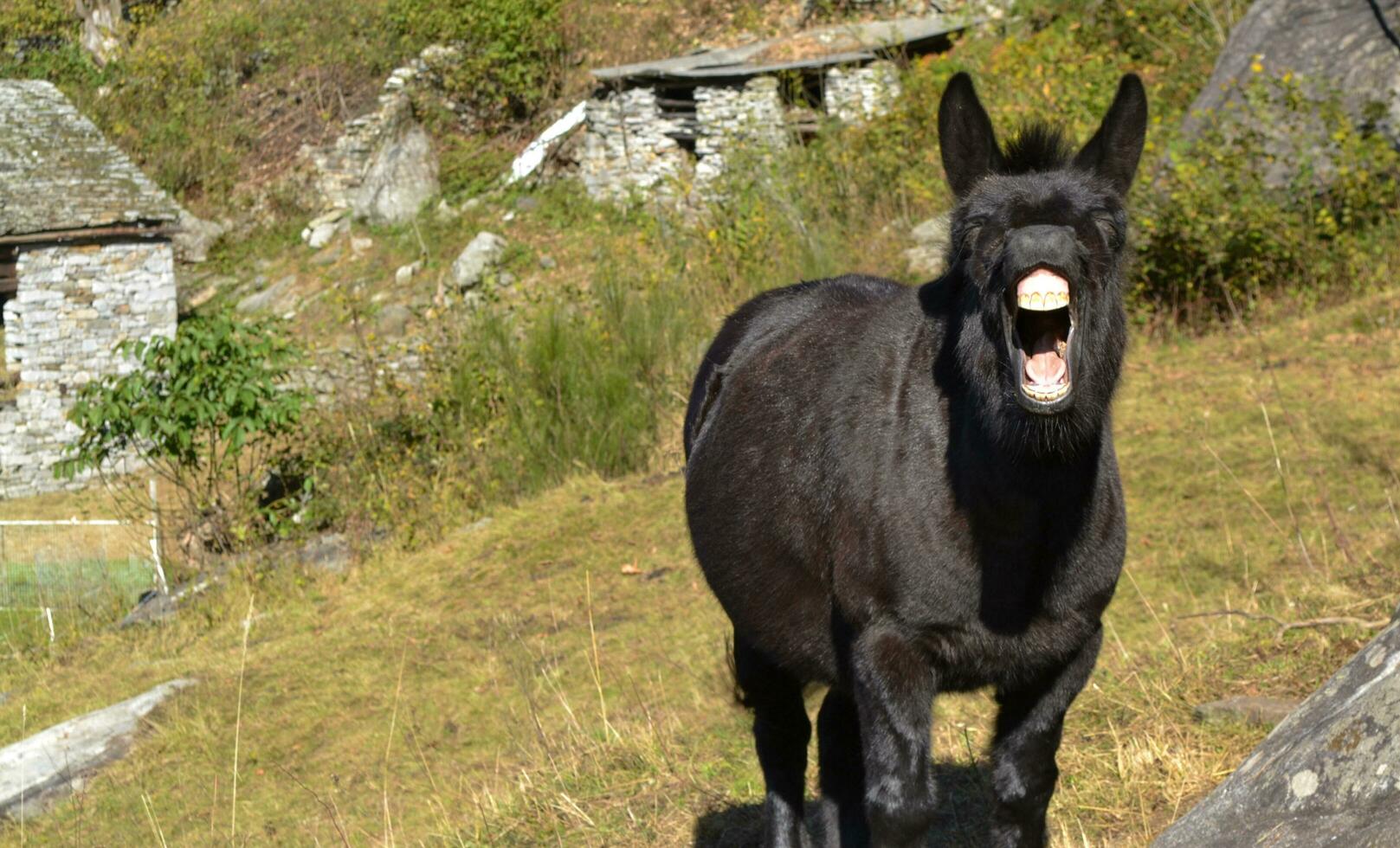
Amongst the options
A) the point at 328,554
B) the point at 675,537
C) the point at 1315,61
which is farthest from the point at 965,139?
the point at 1315,61

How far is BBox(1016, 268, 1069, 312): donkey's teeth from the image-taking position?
2.72 m

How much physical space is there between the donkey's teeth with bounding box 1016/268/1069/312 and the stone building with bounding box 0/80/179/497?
69.8 ft

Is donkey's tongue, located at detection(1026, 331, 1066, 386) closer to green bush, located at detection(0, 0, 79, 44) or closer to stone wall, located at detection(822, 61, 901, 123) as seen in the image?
stone wall, located at detection(822, 61, 901, 123)

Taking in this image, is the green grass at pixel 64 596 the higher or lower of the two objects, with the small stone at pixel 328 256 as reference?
higher

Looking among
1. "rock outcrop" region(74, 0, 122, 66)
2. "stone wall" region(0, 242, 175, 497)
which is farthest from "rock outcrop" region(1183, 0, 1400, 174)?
"rock outcrop" region(74, 0, 122, 66)

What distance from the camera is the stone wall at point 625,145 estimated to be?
24109 mm

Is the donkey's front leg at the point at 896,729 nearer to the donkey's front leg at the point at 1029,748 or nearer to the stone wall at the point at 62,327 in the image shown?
the donkey's front leg at the point at 1029,748

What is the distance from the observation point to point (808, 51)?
23.2m

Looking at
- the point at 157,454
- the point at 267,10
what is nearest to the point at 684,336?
the point at 157,454

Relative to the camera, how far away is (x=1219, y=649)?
5.59 m

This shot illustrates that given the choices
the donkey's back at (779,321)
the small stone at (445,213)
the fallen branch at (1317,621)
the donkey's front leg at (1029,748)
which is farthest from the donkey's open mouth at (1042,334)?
the small stone at (445,213)

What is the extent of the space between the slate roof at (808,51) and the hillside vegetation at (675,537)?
112cm

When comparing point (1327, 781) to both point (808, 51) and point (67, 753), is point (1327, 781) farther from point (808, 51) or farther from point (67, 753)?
point (808, 51)

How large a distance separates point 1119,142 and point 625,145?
21.9 metres
